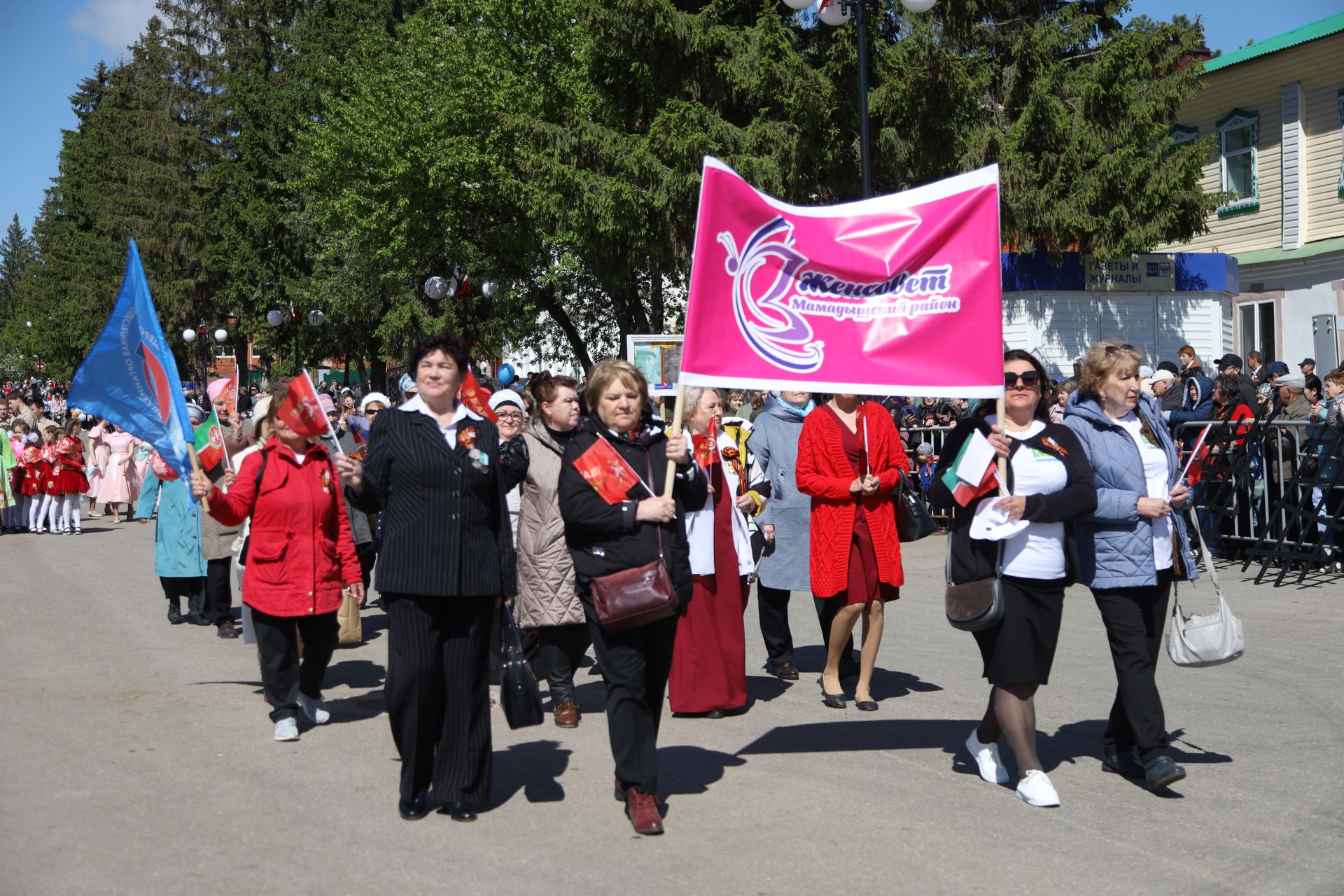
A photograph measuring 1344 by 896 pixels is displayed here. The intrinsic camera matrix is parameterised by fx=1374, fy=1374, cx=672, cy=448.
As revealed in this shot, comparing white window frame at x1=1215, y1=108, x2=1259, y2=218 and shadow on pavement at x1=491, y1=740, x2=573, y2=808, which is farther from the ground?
white window frame at x1=1215, y1=108, x2=1259, y2=218

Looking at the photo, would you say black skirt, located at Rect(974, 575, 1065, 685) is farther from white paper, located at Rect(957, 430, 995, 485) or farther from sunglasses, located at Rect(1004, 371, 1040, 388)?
sunglasses, located at Rect(1004, 371, 1040, 388)

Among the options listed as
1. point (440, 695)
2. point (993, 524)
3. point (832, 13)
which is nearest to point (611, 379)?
point (440, 695)

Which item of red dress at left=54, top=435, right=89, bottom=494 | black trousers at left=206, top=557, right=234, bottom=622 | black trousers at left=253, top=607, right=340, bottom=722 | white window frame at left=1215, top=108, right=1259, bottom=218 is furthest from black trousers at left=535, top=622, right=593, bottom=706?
white window frame at left=1215, top=108, right=1259, bottom=218

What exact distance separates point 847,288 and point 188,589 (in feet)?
24.4

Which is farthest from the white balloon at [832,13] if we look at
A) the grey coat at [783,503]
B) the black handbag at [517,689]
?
the black handbag at [517,689]

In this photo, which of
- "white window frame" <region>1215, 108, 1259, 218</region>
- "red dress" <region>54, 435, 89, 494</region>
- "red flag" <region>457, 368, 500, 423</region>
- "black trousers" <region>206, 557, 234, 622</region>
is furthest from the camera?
"white window frame" <region>1215, 108, 1259, 218</region>

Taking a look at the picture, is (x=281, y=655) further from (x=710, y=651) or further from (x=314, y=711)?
(x=710, y=651)

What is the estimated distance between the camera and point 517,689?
18.7ft

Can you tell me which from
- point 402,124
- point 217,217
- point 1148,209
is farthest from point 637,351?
point 217,217

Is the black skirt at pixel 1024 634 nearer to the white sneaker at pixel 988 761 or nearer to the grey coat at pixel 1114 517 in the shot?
the grey coat at pixel 1114 517

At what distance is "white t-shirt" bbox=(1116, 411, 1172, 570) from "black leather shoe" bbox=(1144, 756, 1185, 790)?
2.68ft

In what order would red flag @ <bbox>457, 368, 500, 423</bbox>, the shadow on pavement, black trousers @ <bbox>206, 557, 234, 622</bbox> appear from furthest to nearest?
black trousers @ <bbox>206, 557, 234, 622</bbox> < red flag @ <bbox>457, 368, 500, 423</bbox> < the shadow on pavement

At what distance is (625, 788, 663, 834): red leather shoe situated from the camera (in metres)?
5.33

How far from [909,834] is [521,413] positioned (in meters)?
4.06
